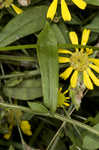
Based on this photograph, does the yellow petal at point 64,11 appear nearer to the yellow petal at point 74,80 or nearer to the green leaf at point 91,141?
the yellow petal at point 74,80

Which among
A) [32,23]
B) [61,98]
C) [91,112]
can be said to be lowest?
[91,112]

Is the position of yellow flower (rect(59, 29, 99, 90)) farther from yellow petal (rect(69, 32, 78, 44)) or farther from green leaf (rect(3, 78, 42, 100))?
green leaf (rect(3, 78, 42, 100))

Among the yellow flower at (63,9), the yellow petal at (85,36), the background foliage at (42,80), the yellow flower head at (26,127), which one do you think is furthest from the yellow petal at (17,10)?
the yellow flower head at (26,127)

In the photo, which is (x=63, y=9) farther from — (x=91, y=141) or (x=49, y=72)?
(x=91, y=141)

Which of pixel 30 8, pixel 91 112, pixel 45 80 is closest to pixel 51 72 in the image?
pixel 45 80

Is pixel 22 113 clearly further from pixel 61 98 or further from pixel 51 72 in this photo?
pixel 51 72

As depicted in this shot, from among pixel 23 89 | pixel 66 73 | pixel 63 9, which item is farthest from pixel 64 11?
pixel 23 89
